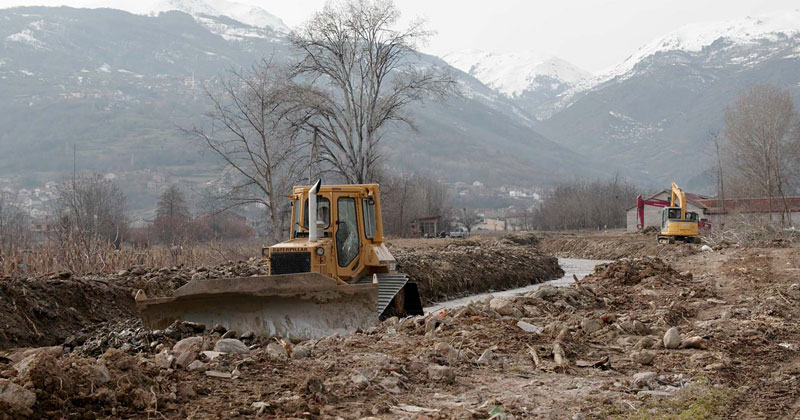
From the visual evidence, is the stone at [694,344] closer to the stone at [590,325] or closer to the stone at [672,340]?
the stone at [672,340]

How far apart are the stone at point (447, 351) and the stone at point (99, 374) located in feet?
12.6

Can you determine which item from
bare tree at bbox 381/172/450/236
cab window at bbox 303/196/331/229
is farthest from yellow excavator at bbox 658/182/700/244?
cab window at bbox 303/196/331/229

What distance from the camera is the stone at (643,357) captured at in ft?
28.6

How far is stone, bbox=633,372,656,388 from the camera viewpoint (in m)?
7.64

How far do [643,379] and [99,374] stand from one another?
5382mm

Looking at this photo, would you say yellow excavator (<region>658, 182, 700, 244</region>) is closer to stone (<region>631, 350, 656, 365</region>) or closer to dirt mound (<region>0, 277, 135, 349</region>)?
dirt mound (<region>0, 277, 135, 349</region>)

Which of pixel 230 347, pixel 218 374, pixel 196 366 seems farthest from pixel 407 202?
pixel 218 374

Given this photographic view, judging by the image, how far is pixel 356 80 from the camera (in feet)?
126

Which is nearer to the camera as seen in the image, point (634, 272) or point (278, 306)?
point (278, 306)

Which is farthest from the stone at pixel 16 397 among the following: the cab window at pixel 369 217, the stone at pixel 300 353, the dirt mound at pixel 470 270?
the dirt mound at pixel 470 270

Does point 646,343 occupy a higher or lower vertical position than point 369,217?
lower

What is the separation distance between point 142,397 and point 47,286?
339 inches

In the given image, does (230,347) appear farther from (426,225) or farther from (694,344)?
(426,225)

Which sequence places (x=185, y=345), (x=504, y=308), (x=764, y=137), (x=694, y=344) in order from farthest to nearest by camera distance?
(x=764, y=137) → (x=504, y=308) → (x=694, y=344) → (x=185, y=345)
